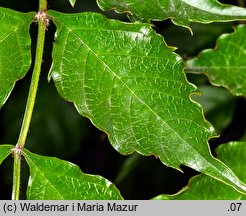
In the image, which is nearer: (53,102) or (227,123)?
(227,123)

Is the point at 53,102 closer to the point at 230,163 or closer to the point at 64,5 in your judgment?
the point at 64,5

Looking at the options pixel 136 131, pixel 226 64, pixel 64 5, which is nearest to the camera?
pixel 136 131

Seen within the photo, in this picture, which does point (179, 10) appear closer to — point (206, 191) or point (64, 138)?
point (206, 191)

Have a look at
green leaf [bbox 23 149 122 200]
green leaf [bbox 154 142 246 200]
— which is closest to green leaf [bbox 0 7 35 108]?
green leaf [bbox 23 149 122 200]

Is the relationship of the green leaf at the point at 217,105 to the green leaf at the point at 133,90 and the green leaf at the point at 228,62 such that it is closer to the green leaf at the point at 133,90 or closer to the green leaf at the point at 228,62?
the green leaf at the point at 228,62

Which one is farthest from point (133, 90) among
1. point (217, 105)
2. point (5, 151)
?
point (217, 105)

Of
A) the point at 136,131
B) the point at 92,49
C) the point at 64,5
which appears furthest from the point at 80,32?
the point at 64,5

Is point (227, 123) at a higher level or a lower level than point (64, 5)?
lower
